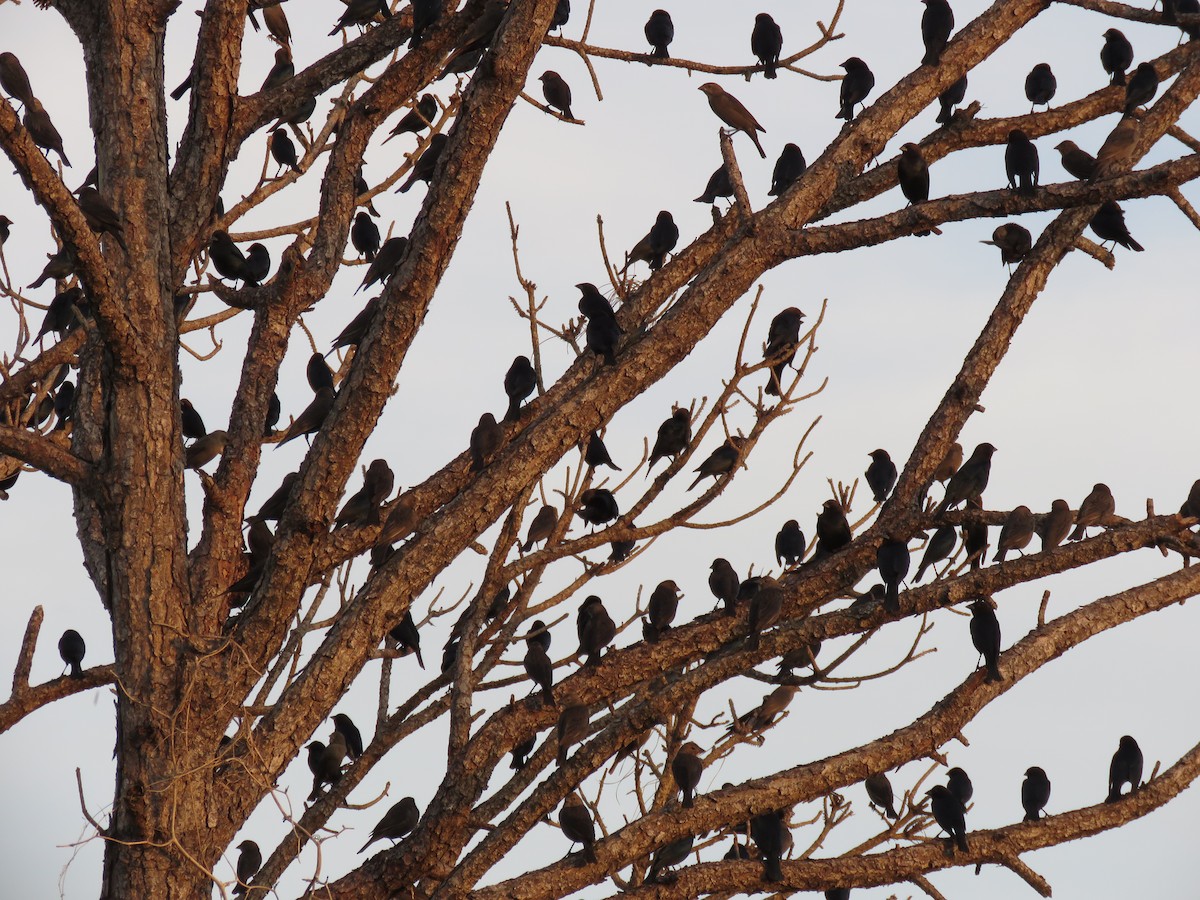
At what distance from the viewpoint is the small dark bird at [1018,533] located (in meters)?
5.57

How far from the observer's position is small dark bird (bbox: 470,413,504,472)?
5.11m

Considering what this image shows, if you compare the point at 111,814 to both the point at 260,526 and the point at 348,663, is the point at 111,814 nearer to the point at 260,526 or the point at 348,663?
the point at 348,663

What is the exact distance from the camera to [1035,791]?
9.07 metres

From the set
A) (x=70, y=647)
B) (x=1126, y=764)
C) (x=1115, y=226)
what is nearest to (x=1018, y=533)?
(x=1126, y=764)

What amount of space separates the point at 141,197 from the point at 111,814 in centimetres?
231

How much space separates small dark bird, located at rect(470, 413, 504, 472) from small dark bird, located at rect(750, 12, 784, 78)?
589cm

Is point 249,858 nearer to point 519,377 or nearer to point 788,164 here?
point 519,377

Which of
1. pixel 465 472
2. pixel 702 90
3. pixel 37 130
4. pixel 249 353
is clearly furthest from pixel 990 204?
pixel 37 130

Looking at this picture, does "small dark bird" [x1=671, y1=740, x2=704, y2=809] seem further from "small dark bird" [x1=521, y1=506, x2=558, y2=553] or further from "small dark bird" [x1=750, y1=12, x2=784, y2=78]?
"small dark bird" [x1=750, y1=12, x2=784, y2=78]

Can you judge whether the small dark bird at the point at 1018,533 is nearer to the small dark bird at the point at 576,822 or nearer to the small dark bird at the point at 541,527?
the small dark bird at the point at 576,822

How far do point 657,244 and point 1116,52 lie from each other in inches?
172

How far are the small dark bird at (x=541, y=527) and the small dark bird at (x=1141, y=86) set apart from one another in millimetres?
4356

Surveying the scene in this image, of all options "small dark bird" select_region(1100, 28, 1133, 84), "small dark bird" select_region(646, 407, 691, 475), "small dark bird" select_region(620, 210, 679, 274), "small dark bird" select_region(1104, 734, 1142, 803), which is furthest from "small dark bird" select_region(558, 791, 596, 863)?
"small dark bird" select_region(1100, 28, 1133, 84)

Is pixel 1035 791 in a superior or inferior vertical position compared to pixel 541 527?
inferior
